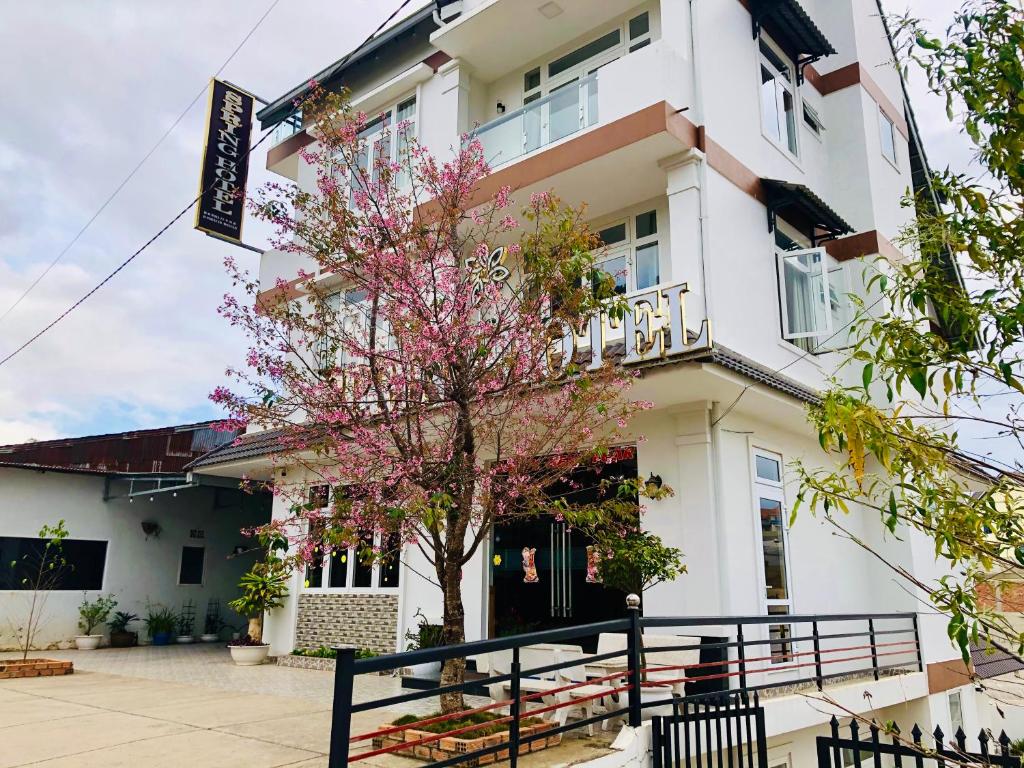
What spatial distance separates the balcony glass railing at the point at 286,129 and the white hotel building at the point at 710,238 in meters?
1.82

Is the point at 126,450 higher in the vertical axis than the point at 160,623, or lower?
higher

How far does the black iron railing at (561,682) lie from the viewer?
3.88 m

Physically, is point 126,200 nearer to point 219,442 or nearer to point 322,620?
point 219,442

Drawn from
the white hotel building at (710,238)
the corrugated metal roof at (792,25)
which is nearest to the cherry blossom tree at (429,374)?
the white hotel building at (710,238)

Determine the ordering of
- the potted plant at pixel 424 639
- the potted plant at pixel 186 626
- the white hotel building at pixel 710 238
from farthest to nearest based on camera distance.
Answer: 1. the potted plant at pixel 186 626
2. the potted plant at pixel 424 639
3. the white hotel building at pixel 710 238

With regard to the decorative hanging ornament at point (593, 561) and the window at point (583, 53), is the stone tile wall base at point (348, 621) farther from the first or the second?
the window at point (583, 53)

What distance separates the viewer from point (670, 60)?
10070 mm

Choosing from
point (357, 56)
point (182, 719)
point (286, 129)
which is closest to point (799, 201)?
point (357, 56)

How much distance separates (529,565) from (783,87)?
8781 millimetres

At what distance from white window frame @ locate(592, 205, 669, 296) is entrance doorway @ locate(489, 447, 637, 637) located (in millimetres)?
2708

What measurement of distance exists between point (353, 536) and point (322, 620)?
27.2ft

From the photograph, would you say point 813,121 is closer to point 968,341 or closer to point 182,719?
point 968,341

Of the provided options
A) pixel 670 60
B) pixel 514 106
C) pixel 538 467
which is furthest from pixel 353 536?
pixel 514 106

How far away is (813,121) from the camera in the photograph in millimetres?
13516
